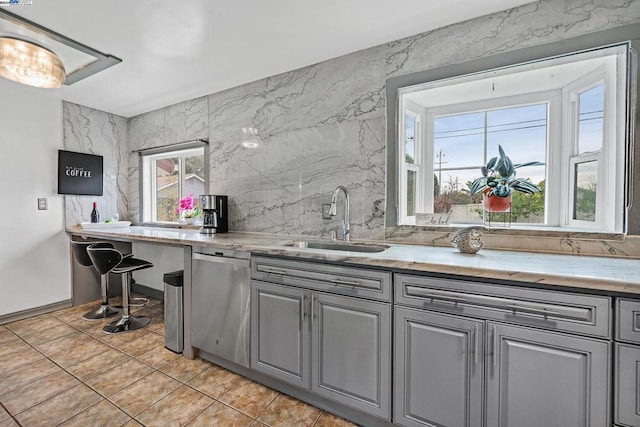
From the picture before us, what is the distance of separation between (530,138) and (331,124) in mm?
1430

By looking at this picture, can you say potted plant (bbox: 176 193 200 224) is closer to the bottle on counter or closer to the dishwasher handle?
the bottle on counter

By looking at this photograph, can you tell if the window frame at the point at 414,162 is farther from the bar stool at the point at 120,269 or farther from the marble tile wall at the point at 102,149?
the marble tile wall at the point at 102,149

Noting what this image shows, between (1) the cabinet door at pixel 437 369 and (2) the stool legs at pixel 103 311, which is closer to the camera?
(1) the cabinet door at pixel 437 369

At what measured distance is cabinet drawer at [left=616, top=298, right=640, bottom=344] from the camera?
3.39ft

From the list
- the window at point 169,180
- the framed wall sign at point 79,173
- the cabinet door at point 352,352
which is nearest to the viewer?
the cabinet door at point 352,352

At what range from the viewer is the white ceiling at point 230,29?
5.78 feet

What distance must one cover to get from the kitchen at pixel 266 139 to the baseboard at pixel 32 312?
0.14 feet

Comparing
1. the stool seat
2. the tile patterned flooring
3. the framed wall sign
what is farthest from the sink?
the framed wall sign

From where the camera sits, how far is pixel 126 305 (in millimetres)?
2812

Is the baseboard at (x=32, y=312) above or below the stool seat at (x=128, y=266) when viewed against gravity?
below

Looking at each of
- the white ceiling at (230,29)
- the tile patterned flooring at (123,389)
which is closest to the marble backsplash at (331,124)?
the white ceiling at (230,29)

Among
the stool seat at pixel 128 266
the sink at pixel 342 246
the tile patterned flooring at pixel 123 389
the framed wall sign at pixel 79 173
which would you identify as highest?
the framed wall sign at pixel 79 173

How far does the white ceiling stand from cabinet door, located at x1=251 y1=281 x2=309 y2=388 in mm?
1730

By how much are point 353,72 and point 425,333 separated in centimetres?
192
